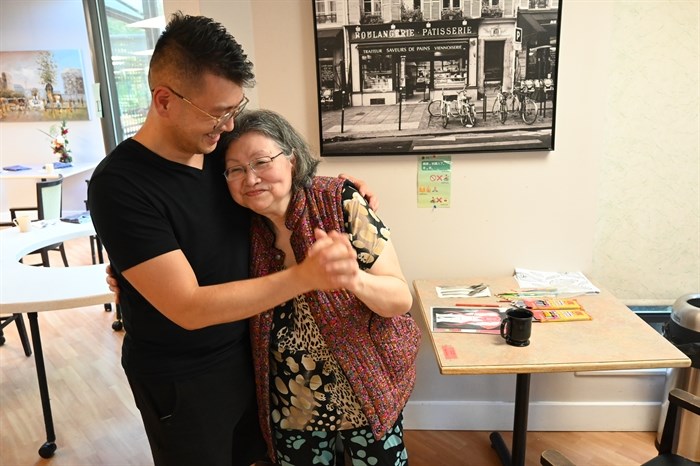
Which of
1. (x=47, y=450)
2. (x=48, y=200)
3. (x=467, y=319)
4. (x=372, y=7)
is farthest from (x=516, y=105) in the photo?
(x=48, y=200)

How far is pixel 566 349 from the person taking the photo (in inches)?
68.8

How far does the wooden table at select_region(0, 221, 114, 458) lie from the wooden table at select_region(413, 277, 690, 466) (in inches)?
58.9

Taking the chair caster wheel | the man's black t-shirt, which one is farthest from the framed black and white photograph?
the chair caster wheel

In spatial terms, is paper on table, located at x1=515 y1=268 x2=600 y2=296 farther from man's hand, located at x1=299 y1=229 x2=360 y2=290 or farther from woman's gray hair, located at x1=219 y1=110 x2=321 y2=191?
man's hand, located at x1=299 y1=229 x2=360 y2=290

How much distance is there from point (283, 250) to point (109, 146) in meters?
3.91

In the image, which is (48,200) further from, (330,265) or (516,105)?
(330,265)

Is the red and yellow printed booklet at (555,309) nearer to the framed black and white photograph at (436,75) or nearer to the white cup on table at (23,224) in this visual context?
the framed black and white photograph at (436,75)

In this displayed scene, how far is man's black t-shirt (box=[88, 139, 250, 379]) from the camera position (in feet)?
3.92

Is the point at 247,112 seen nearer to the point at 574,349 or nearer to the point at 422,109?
the point at 422,109

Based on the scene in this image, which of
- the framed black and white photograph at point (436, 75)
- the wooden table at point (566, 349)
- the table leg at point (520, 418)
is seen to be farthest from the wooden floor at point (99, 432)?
the framed black and white photograph at point (436, 75)

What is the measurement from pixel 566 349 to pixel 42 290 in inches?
86.5

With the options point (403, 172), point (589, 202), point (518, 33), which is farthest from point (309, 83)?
point (589, 202)

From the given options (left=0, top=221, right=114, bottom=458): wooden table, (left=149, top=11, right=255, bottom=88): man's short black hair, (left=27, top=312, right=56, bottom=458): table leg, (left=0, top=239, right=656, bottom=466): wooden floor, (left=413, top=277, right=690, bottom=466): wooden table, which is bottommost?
(left=0, top=239, right=656, bottom=466): wooden floor

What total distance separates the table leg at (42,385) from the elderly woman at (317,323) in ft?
5.03
